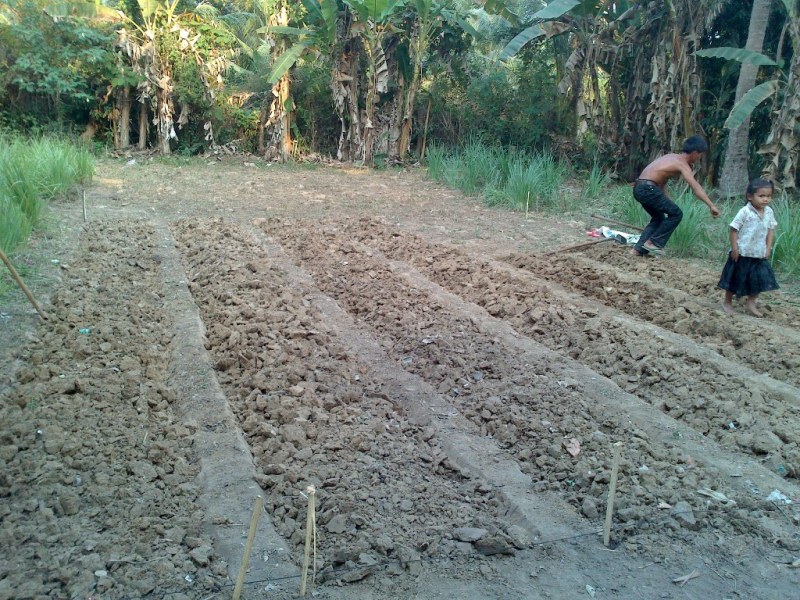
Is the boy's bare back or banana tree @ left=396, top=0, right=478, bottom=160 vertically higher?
banana tree @ left=396, top=0, right=478, bottom=160

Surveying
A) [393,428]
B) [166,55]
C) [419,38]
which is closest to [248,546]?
[393,428]

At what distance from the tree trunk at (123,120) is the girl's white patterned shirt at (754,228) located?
12.3 m

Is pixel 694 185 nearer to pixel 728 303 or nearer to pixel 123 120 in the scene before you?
pixel 728 303

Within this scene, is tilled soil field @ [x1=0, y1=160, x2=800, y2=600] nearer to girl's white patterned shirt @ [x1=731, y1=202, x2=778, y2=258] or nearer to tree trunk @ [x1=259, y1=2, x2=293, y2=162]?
girl's white patterned shirt @ [x1=731, y1=202, x2=778, y2=258]

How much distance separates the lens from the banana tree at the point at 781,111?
8.97 meters

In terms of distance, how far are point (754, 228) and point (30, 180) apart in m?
7.17

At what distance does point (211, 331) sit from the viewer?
5.21 metres

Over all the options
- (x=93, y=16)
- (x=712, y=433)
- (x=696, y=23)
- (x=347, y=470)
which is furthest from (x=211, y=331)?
(x=93, y=16)

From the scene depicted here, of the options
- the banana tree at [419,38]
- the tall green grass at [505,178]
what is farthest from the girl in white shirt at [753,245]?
the banana tree at [419,38]

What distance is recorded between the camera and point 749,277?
567 centimetres

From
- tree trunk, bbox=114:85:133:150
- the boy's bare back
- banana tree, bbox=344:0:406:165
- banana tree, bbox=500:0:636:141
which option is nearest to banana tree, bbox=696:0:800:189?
the boy's bare back

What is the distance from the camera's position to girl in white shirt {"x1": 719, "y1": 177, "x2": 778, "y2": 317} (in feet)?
18.3

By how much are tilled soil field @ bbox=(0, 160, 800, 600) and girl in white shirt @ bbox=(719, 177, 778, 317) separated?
318mm

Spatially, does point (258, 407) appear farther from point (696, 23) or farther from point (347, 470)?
point (696, 23)
